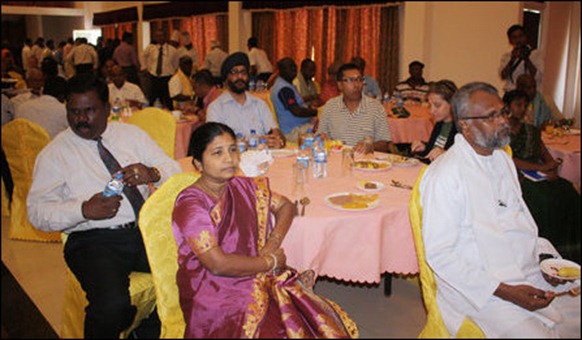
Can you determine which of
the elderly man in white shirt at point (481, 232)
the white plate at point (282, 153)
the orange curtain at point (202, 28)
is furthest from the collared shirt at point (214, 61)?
the elderly man in white shirt at point (481, 232)

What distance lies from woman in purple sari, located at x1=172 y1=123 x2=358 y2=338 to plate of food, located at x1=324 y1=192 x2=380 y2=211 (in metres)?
0.38

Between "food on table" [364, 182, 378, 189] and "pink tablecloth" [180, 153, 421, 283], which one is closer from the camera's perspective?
"pink tablecloth" [180, 153, 421, 283]

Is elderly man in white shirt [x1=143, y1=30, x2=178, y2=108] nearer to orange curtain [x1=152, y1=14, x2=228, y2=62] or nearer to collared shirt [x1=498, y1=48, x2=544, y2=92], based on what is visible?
orange curtain [x1=152, y1=14, x2=228, y2=62]

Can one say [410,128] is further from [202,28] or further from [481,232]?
[202,28]

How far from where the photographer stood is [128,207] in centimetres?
253

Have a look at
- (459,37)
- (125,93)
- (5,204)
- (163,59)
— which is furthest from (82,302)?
(163,59)

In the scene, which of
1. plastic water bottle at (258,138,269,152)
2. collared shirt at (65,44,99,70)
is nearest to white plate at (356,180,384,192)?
plastic water bottle at (258,138,269,152)

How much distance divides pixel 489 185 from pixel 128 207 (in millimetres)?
1724

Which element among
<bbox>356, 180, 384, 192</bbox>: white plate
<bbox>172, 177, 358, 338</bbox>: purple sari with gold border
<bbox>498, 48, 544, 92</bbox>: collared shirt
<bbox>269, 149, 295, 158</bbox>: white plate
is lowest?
<bbox>172, 177, 358, 338</bbox>: purple sari with gold border

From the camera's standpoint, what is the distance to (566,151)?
3.76 m

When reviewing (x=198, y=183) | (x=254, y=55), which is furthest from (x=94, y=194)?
(x=254, y=55)

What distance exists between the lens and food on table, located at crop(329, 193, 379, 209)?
2373mm

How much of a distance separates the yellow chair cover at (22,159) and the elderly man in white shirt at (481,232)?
128 inches

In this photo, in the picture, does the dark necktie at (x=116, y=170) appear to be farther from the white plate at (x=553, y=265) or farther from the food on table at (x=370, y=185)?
the white plate at (x=553, y=265)
